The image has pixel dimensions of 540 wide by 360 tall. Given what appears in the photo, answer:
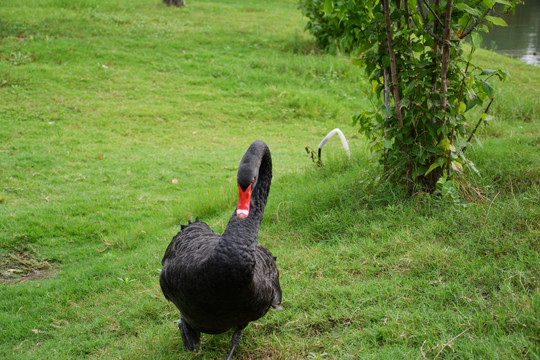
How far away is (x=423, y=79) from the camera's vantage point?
14.5 ft

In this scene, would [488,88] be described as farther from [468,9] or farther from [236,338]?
[236,338]

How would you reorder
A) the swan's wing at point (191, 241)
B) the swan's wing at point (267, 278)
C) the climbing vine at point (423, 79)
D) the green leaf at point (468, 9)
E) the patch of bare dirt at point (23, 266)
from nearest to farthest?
the swan's wing at point (267, 278) < the swan's wing at point (191, 241) < the green leaf at point (468, 9) < the climbing vine at point (423, 79) < the patch of bare dirt at point (23, 266)

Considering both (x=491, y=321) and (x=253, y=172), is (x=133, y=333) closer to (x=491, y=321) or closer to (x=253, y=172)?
(x=253, y=172)

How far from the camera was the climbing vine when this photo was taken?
13.8ft

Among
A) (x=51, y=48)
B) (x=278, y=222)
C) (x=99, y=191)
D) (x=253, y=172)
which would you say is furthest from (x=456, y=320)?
(x=51, y=48)

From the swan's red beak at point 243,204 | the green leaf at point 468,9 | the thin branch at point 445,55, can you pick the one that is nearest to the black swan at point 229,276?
the swan's red beak at point 243,204

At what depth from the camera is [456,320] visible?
314cm

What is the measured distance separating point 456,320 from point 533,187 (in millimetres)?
1724

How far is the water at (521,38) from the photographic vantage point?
46.3ft

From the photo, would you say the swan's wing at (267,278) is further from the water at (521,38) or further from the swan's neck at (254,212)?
the water at (521,38)

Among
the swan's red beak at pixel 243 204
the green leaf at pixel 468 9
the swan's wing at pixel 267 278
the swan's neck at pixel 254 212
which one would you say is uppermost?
the green leaf at pixel 468 9

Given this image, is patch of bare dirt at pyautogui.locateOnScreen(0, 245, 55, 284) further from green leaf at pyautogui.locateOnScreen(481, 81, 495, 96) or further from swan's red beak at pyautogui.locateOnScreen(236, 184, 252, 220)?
green leaf at pyautogui.locateOnScreen(481, 81, 495, 96)

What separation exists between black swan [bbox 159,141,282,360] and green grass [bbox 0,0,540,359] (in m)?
0.41

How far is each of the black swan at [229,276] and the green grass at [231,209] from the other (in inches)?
16.2
